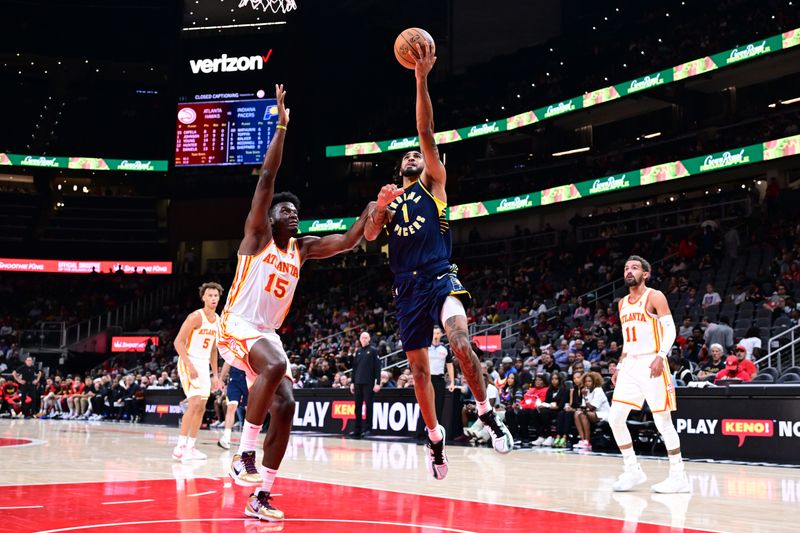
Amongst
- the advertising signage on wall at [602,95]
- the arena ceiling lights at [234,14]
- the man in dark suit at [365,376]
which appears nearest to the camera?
the man in dark suit at [365,376]

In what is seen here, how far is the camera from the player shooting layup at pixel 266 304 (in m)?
6.08

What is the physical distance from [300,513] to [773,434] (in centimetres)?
767

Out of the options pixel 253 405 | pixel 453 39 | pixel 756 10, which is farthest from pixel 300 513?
pixel 453 39

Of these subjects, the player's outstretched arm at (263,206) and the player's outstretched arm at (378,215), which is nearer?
the player's outstretched arm at (263,206)

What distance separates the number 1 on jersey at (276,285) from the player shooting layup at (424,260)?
71 cm

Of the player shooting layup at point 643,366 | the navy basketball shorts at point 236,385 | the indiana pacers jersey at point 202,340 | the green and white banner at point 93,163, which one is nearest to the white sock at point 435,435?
the player shooting layup at point 643,366

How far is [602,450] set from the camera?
14.1 m

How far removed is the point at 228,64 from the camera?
3447cm

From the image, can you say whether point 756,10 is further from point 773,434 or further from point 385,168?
point 773,434

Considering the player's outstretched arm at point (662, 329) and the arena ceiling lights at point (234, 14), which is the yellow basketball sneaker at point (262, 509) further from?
the arena ceiling lights at point (234, 14)

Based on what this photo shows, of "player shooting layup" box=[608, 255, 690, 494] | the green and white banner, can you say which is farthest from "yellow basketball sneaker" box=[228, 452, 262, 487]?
the green and white banner

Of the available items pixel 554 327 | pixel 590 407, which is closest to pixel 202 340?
pixel 590 407

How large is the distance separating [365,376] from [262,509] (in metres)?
10.5

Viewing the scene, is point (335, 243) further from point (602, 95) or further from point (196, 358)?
point (602, 95)
